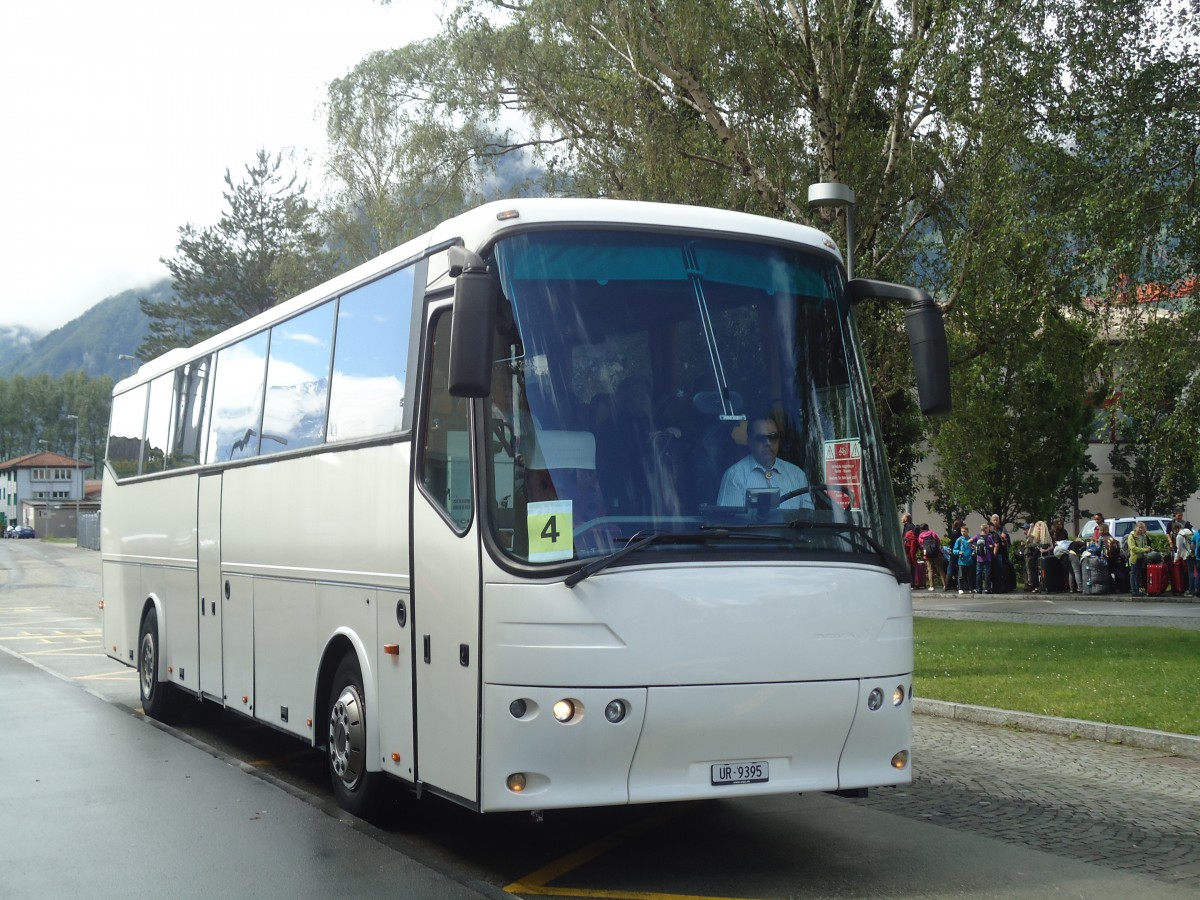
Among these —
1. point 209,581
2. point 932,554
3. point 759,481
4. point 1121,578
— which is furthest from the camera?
point 932,554

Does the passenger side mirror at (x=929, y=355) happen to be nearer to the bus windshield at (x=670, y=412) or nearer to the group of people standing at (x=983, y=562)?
the bus windshield at (x=670, y=412)

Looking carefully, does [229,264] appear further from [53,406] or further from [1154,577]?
[53,406]

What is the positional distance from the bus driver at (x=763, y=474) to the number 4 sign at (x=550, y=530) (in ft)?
2.38

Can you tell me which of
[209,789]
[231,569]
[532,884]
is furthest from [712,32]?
[532,884]

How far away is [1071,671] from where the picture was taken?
15812 millimetres

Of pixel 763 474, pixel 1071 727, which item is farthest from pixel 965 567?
pixel 763 474

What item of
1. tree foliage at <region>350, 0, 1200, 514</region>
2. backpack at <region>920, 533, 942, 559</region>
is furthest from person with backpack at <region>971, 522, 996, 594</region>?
tree foliage at <region>350, 0, 1200, 514</region>

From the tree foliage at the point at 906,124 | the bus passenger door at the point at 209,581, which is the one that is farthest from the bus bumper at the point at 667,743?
the tree foliage at the point at 906,124

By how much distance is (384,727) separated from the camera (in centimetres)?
799

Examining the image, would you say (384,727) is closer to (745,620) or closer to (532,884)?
(532,884)

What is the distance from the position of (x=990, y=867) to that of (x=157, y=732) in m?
7.77

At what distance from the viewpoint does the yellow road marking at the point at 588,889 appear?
21.9 feet

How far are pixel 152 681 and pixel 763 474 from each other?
842 cm

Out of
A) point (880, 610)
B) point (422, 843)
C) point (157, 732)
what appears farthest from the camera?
point (157, 732)
